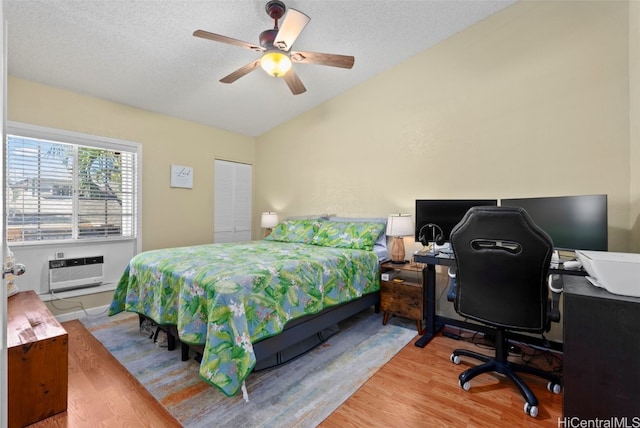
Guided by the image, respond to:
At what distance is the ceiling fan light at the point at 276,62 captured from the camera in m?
2.15

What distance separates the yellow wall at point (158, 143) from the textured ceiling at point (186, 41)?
147 mm

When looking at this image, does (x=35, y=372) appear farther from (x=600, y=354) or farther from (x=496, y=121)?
(x=496, y=121)

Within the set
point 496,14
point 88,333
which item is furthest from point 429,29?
point 88,333

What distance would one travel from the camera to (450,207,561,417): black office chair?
1.61 meters

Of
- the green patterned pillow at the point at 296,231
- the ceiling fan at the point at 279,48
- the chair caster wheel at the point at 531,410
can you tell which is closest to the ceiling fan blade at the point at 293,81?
the ceiling fan at the point at 279,48

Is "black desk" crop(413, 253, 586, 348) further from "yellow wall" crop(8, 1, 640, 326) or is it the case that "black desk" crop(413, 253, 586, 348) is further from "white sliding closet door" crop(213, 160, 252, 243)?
"white sliding closet door" crop(213, 160, 252, 243)

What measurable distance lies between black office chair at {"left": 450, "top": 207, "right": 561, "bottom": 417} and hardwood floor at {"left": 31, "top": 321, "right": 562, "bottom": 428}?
0.11 m

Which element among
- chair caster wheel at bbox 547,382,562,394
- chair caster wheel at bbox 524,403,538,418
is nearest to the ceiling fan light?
chair caster wheel at bbox 524,403,538,418

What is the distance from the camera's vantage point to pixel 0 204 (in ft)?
3.25

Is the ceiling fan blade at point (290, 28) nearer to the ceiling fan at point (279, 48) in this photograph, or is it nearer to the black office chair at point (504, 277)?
the ceiling fan at point (279, 48)

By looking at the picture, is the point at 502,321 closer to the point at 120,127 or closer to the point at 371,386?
the point at 371,386

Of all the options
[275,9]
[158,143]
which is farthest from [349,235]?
[158,143]

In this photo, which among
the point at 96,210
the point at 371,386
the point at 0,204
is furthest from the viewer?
the point at 96,210

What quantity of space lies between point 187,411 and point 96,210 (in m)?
2.67
